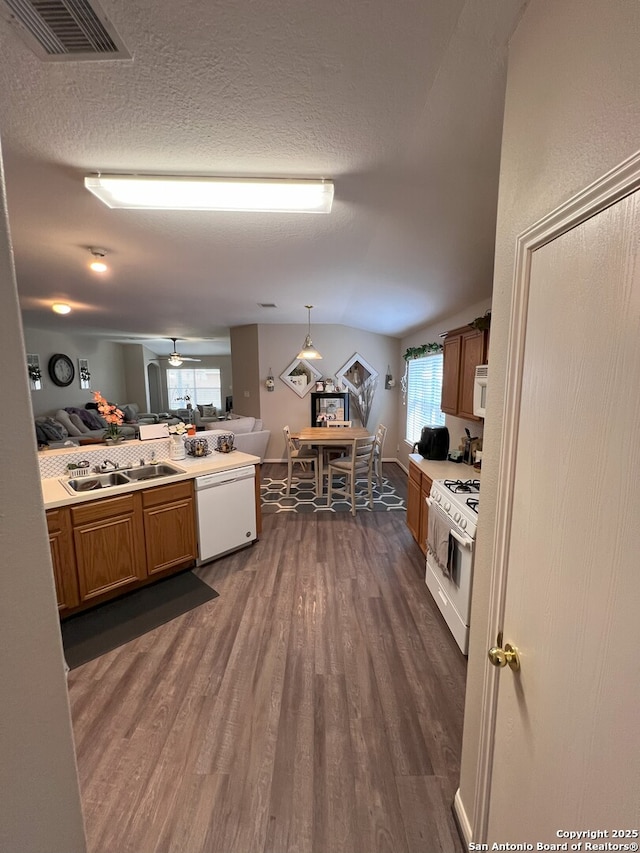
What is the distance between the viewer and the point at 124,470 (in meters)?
2.81

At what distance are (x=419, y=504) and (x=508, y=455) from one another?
7.30 ft

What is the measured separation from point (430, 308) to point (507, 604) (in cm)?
347

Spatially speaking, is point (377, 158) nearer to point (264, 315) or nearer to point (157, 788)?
point (157, 788)

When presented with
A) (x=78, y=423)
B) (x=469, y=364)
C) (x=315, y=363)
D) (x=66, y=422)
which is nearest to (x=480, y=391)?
(x=469, y=364)

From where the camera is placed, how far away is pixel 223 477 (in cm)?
296

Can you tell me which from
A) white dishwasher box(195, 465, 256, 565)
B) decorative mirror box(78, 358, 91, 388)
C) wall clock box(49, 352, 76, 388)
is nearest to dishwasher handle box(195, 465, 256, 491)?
white dishwasher box(195, 465, 256, 565)

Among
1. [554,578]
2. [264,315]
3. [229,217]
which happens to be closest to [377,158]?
[229,217]

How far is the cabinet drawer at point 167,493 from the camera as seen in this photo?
101 inches

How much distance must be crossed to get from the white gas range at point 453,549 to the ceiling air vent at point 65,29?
232 centimetres

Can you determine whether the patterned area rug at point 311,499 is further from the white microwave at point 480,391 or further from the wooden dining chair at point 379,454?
the white microwave at point 480,391

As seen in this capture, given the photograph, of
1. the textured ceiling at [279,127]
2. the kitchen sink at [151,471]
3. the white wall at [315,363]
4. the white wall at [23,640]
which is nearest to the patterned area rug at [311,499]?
the white wall at [315,363]

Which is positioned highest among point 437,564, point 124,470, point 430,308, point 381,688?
point 430,308

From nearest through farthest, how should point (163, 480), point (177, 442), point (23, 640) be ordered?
1. point (23, 640)
2. point (163, 480)
3. point (177, 442)

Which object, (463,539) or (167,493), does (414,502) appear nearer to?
(463,539)
